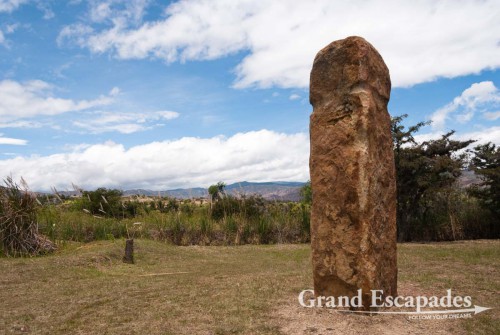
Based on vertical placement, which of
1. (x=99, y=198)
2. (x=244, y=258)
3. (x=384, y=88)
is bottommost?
(x=244, y=258)

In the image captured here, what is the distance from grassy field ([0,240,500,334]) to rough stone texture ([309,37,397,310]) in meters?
0.48

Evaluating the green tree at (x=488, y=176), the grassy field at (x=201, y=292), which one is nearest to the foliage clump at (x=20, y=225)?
the grassy field at (x=201, y=292)

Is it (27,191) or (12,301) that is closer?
(12,301)

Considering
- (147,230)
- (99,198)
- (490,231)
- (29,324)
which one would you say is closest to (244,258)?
(147,230)

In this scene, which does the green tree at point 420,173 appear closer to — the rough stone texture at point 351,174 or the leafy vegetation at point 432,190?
the leafy vegetation at point 432,190

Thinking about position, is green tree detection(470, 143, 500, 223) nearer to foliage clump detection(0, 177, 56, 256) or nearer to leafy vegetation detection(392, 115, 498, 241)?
leafy vegetation detection(392, 115, 498, 241)

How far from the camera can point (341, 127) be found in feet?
15.5

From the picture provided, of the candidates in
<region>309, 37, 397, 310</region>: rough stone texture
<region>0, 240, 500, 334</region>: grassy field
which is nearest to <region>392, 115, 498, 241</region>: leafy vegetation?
<region>0, 240, 500, 334</region>: grassy field

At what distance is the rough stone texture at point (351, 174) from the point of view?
4.53 m

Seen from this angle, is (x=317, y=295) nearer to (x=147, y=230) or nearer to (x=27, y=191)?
(x=27, y=191)

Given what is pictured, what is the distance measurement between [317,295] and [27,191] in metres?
7.40

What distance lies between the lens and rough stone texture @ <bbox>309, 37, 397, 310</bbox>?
453 cm

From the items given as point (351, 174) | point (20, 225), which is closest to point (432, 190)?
point (351, 174)

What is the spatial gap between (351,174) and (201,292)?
8.75ft
